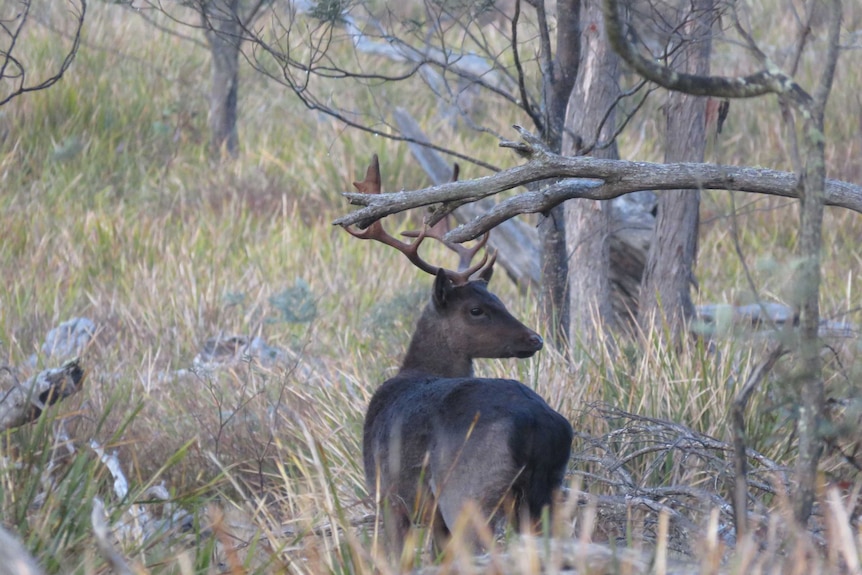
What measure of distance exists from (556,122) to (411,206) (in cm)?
262

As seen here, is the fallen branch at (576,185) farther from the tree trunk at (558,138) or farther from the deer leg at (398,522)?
the tree trunk at (558,138)

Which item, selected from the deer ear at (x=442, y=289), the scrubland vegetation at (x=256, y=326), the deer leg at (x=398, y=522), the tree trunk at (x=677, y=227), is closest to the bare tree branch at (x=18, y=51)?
the scrubland vegetation at (x=256, y=326)

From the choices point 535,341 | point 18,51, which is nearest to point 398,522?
point 535,341

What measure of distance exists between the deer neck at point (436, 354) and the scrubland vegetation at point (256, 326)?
0.53 metres

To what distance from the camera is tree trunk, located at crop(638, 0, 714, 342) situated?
19.3 feet

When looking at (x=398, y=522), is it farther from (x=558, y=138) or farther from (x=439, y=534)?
(x=558, y=138)

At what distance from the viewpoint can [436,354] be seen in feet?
15.7

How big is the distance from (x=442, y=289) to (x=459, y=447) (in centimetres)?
117

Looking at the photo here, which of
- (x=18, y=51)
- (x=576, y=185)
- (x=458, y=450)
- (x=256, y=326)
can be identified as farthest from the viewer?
(x=18, y=51)

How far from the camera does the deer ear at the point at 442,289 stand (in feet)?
15.5

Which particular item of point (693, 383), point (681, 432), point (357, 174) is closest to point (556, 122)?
point (693, 383)

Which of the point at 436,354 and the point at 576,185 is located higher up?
the point at 576,185

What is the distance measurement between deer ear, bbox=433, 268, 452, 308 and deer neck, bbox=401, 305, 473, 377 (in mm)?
66

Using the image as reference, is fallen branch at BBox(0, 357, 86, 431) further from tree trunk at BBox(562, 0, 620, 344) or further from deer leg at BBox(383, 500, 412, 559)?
tree trunk at BBox(562, 0, 620, 344)
